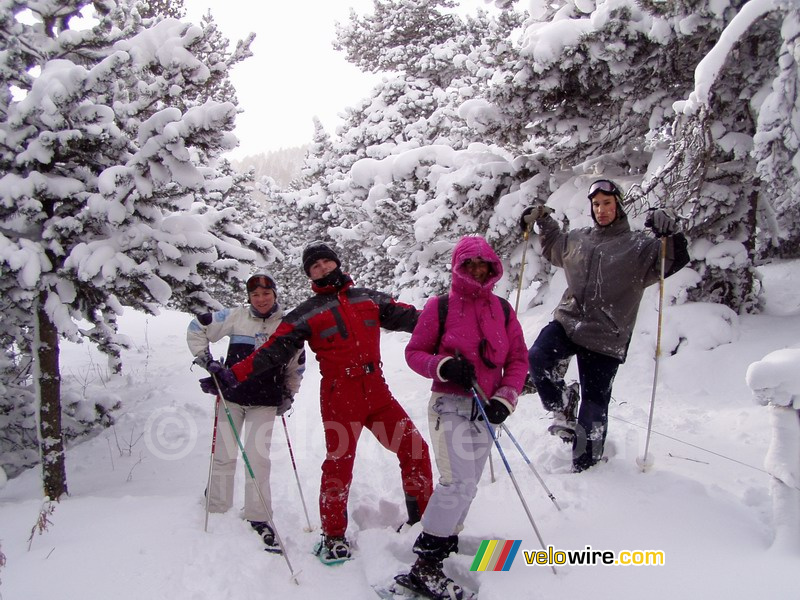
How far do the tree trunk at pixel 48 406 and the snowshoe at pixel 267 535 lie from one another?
2.74 m

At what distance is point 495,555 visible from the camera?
3.38m

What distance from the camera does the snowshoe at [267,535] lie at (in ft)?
12.9

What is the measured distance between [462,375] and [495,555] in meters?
1.23

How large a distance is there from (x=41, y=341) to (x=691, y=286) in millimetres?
7895

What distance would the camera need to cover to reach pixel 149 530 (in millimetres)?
4145

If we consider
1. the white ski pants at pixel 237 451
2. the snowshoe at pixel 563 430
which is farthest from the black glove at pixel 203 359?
the snowshoe at pixel 563 430

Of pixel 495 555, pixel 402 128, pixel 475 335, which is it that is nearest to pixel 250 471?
pixel 495 555

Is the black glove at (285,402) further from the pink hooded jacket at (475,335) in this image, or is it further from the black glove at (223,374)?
the pink hooded jacket at (475,335)

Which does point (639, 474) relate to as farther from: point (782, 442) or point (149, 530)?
point (149, 530)

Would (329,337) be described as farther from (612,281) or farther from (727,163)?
(727,163)

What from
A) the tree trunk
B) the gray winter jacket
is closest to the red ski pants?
the gray winter jacket

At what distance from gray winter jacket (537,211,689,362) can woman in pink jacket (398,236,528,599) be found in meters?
0.92

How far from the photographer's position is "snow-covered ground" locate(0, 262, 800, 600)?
3051mm

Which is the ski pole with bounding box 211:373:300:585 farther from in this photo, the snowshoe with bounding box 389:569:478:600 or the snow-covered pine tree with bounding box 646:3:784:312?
the snow-covered pine tree with bounding box 646:3:784:312
